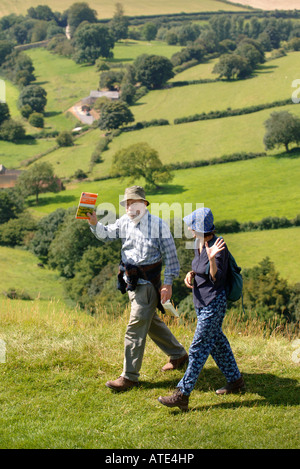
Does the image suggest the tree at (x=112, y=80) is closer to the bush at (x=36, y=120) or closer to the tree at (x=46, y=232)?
the bush at (x=36, y=120)

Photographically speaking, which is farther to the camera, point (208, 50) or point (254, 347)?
point (208, 50)

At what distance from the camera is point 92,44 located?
160375 millimetres

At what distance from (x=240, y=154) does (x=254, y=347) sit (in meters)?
83.0

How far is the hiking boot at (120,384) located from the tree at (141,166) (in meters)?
79.0

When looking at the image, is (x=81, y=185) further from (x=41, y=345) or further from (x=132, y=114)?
(x=41, y=345)

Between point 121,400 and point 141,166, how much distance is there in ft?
278

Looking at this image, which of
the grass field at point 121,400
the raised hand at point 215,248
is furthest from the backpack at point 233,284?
the grass field at point 121,400

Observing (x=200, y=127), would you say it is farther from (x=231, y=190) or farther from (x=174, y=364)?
(x=174, y=364)

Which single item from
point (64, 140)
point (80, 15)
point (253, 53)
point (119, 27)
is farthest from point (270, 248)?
point (80, 15)

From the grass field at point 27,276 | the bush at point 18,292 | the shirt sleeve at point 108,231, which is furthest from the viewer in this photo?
the grass field at point 27,276

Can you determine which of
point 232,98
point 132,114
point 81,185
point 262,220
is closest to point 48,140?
point 132,114

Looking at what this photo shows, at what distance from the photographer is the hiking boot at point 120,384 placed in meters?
5.81

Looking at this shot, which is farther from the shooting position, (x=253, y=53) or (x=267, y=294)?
(x=253, y=53)

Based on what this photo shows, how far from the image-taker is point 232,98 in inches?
4245
